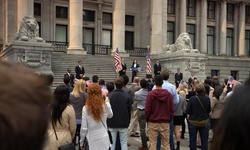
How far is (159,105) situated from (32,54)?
52.3 ft

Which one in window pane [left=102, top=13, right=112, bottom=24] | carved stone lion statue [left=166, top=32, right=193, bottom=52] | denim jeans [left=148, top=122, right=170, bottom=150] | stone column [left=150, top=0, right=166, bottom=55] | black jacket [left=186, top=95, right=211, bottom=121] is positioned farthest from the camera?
window pane [left=102, top=13, right=112, bottom=24]

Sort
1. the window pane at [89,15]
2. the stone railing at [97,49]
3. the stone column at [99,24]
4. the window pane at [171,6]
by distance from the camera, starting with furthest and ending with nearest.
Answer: the window pane at [171,6] → the stone column at [99,24] → the window pane at [89,15] → the stone railing at [97,49]

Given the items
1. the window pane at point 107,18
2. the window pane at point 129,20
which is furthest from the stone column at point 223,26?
the window pane at point 107,18

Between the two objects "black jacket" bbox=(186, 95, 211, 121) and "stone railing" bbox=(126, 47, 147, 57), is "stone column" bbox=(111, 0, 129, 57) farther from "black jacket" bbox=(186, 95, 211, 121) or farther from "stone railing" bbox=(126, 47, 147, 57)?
"black jacket" bbox=(186, 95, 211, 121)

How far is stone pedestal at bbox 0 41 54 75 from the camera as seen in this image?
2158cm

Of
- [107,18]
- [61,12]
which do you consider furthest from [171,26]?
[61,12]

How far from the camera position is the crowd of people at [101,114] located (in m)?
1.05

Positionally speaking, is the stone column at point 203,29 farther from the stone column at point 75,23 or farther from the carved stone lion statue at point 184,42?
the stone column at point 75,23

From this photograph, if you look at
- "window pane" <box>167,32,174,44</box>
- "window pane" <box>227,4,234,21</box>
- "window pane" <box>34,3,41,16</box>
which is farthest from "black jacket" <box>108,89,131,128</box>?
"window pane" <box>227,4,234,21</box>

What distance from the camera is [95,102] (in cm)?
609

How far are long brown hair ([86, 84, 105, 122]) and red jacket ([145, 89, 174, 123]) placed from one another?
167 centimetres

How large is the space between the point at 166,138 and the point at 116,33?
24618 mm

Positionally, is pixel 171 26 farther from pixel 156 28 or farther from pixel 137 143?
pixel 137 143

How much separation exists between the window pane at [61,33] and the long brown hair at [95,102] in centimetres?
3056
